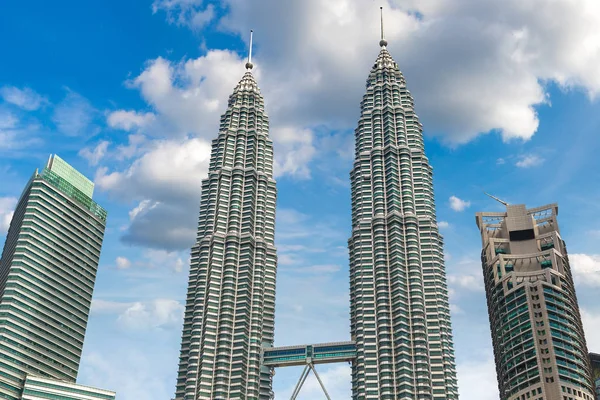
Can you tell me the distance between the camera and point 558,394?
19950 centimetres

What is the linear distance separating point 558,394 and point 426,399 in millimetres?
37691

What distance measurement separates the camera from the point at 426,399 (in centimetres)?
19988
